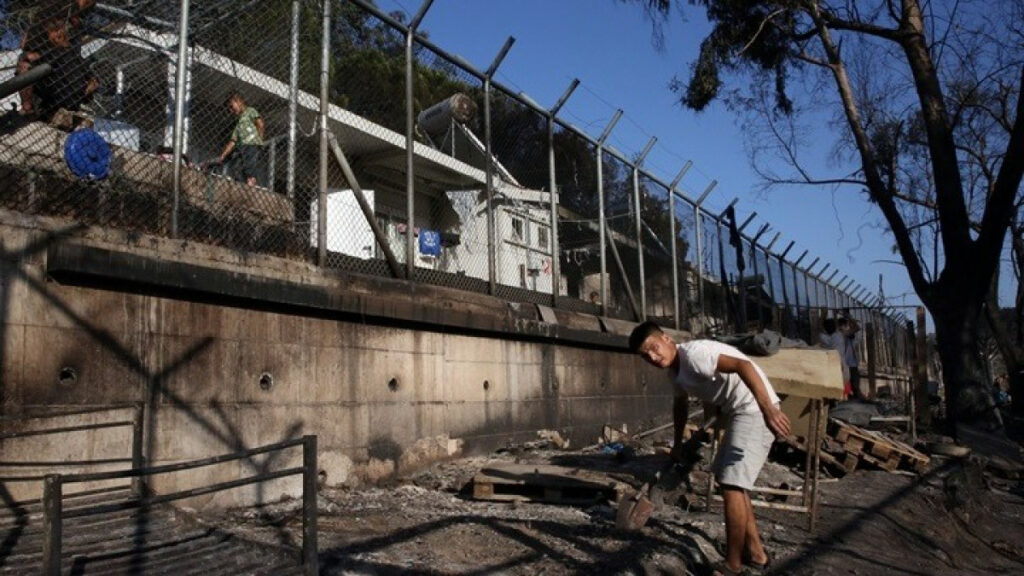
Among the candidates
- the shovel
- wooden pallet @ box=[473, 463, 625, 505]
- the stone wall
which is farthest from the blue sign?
the shovel

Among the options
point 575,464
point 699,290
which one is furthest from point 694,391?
point 699,290

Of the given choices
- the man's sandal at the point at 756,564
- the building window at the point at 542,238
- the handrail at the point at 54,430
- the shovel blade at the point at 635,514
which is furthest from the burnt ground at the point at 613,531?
the building window at the point at 542,238

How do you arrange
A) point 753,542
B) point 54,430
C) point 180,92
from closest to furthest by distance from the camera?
point 54,430
point 753,542
point 180,92

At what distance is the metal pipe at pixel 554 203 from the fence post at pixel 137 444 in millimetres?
5969

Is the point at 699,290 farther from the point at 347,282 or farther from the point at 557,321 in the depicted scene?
the point at 347,282

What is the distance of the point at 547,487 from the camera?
6523 mm

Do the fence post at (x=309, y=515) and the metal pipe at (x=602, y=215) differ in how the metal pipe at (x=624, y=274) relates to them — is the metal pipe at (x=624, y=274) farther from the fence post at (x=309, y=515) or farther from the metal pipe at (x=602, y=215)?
the fence post at (x=309, y=515)

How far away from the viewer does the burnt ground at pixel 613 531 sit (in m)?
4.67

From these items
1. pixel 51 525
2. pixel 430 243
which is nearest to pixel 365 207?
pixel 430 243

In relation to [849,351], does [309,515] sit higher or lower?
lower

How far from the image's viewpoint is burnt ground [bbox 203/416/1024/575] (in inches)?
184

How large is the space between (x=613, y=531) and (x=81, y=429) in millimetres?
3323

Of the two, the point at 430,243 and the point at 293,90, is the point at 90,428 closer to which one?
the point at 293,90

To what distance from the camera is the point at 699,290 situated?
15133mm
